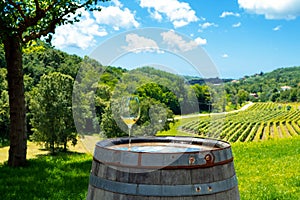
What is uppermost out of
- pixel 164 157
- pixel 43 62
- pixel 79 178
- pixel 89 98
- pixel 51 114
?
pixel 43 62

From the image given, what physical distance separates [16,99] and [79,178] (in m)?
2.58

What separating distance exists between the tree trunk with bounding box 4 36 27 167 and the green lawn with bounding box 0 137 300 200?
454mm

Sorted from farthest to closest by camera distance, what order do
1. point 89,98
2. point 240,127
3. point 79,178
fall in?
point 240,127 < point 79,178 < point 89,98

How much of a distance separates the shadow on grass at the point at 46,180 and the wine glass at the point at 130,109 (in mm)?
3795

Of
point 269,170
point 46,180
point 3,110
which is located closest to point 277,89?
point 3,110

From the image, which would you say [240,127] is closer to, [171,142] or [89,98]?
[171,142]

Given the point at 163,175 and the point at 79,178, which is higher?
the point at 163,175

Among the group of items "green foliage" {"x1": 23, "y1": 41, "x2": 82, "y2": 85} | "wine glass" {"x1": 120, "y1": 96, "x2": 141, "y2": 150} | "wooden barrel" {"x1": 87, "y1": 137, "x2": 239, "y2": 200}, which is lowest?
"wooden barrel" {"x1": 87, "y1": 137, "x2": 239, "y2": 200}

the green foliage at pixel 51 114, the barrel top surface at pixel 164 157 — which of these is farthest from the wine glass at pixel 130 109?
the green foliage at pixel 51 114

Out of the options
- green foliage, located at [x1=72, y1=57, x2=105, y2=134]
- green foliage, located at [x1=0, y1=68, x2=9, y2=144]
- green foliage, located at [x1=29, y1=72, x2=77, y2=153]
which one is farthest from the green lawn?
green foliage, located at [x1=0, y1=68, x2=9, y2=144]

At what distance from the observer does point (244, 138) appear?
→ 171 ft

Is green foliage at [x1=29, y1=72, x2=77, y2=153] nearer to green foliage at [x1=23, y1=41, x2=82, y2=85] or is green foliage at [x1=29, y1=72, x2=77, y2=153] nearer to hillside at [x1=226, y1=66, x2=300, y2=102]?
green foliage at [x1=23, y1=41, x2=82, y2=85]

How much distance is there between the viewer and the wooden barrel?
9.52ft

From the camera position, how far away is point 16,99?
29.0 ft
